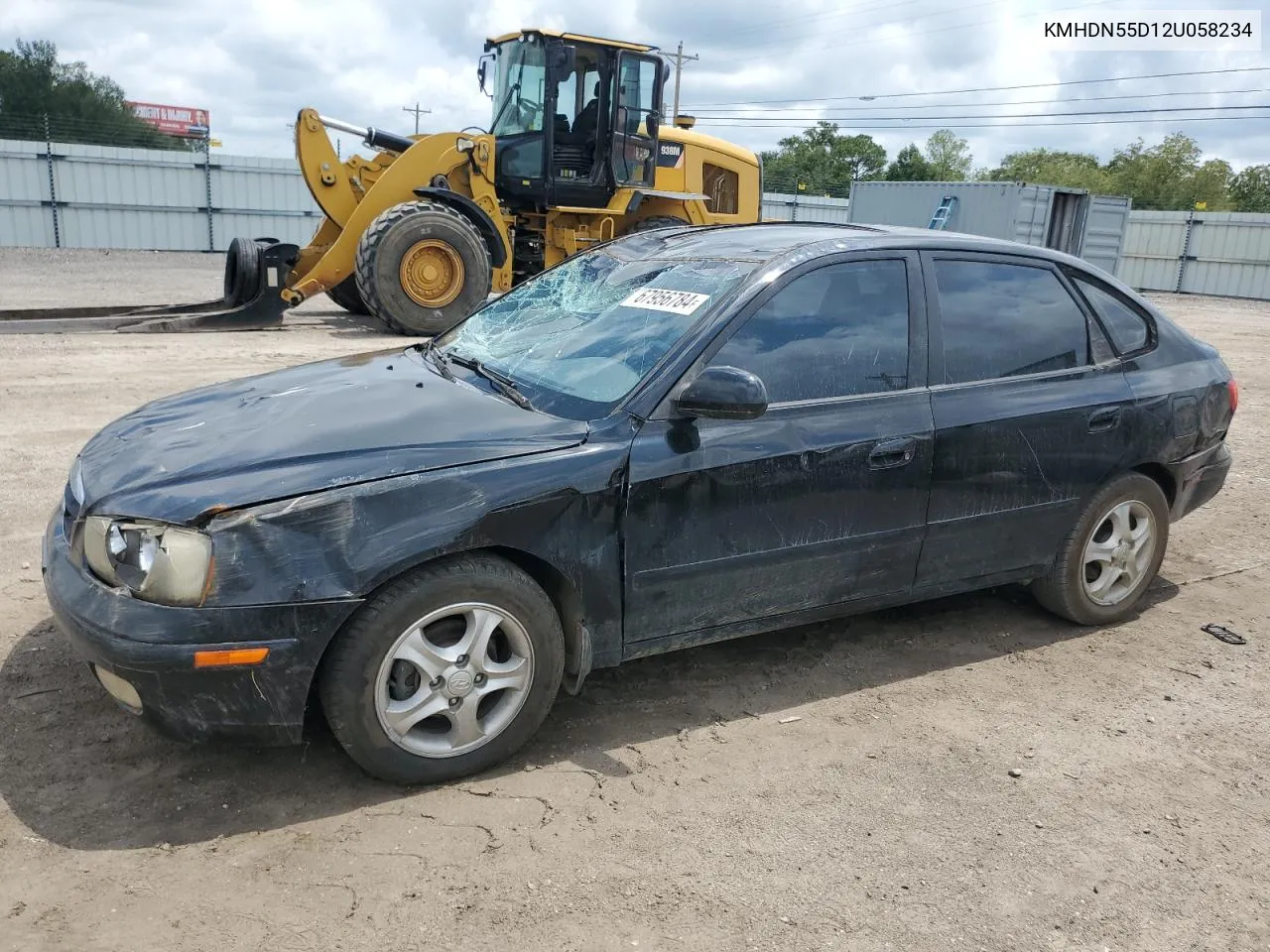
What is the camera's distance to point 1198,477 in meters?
4.54

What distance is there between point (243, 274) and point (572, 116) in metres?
4.29

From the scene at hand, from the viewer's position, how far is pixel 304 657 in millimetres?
2688

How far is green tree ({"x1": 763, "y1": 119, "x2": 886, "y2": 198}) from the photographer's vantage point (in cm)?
8738

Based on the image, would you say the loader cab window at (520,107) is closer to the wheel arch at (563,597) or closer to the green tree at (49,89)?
the wheel arch at (563,597)

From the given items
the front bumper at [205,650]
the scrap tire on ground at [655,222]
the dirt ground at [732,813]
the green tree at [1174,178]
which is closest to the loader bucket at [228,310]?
the scrap tire on ground at [655,222]

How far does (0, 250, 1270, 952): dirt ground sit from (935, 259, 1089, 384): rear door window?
3.85 feet

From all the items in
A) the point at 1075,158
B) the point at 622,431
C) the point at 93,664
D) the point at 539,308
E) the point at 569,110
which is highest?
the point at 1075,158

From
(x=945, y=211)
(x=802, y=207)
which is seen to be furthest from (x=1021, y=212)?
(x=802, y=207)

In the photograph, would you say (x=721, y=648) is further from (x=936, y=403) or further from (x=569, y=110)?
(x=569, y=110)

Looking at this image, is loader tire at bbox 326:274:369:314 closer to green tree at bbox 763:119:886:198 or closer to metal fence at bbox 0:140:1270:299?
metal fence at bbox 0:140:1270:299

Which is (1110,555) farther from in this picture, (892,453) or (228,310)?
(228,310)

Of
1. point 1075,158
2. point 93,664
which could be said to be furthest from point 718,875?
point 1075,158

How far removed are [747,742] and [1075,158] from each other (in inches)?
3778

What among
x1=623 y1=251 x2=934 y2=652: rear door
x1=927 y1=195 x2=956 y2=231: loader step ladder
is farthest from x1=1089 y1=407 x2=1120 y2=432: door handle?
x1=927 y1=195 x2=956 y2=231: loader step ladder
